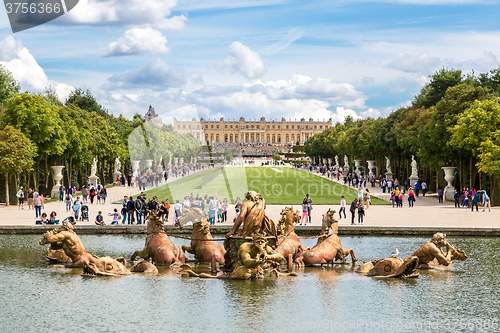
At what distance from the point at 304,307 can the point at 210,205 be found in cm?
1632

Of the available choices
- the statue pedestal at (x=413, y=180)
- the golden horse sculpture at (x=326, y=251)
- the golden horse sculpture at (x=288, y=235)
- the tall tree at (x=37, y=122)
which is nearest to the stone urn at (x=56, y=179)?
the tall tree at (x=37, y=122)

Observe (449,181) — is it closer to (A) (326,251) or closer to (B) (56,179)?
(B) (56,179)

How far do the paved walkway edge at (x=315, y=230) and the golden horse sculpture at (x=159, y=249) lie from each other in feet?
24.6

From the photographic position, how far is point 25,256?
22.2 meters

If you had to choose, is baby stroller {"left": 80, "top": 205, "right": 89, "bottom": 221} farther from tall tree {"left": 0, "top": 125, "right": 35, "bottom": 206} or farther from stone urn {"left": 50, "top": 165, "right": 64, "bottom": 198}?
stone urn {"left": 50, "top": 165, "right": 64, "bottom": 198}

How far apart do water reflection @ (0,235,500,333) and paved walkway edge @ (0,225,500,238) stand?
7779 millimetres

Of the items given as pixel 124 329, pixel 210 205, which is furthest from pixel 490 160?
pixel 124 329

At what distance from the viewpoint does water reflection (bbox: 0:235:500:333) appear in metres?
14.0

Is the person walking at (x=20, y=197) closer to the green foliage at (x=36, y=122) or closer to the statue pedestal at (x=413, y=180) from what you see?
the green foliage at (x=36, y=122)

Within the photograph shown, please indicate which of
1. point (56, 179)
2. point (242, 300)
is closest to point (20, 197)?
point (56, 179)

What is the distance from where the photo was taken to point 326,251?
20312 mm

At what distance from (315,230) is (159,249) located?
10.3 meters

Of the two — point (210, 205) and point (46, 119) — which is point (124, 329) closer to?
point (210, 205)

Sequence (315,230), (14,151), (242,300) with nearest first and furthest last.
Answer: (242,300) → (315,230) → (14,151)
